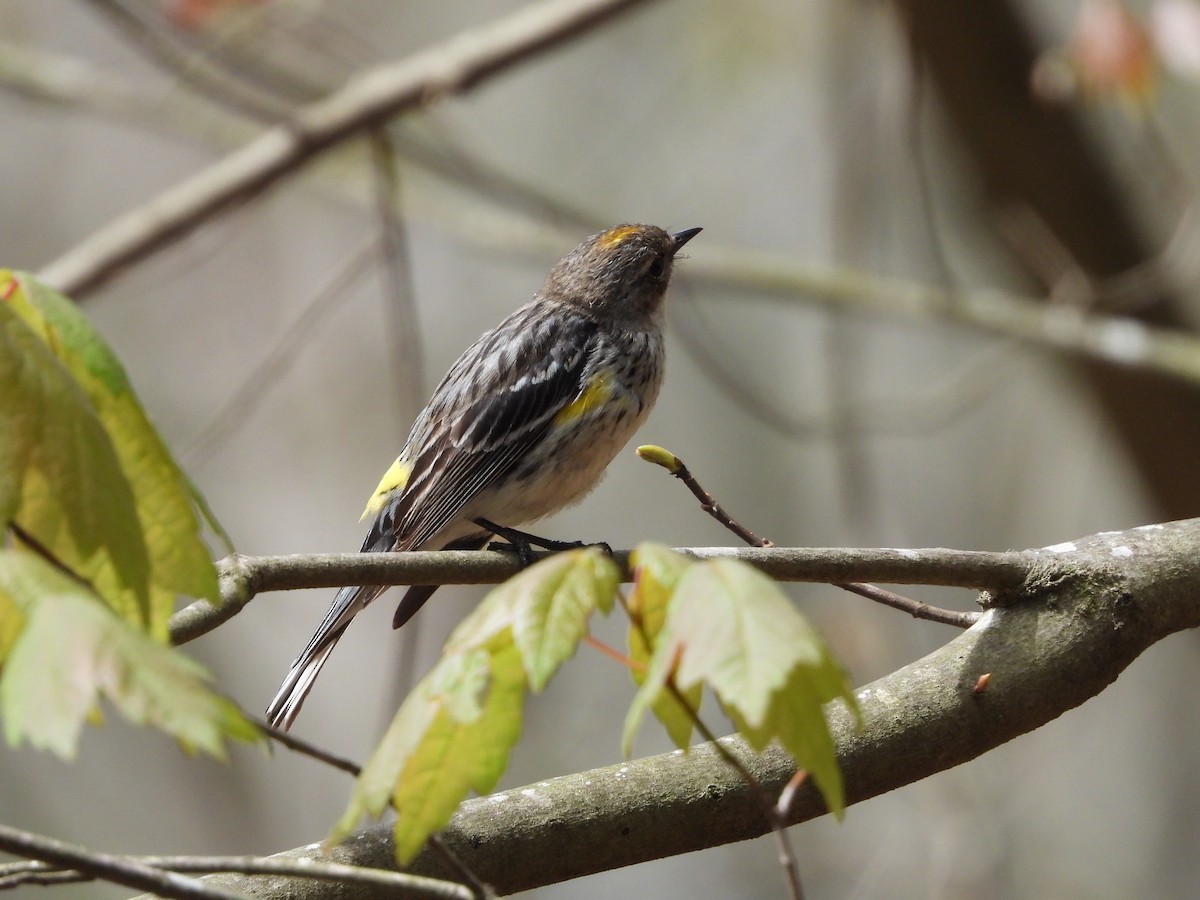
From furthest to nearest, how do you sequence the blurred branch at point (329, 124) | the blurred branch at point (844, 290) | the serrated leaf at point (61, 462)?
the blurred branch at point (844, 290), the blurred branch at point (329, 124), the serrated leaf at point (61, 462)

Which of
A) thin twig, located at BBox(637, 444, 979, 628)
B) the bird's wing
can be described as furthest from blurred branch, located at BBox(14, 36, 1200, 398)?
thin twig, located at BBox(637, 444, 979, 628)

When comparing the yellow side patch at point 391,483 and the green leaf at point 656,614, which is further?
the yellow side patch at point 391,483

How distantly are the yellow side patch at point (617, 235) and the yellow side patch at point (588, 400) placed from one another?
844mm

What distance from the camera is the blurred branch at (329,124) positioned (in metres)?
5.80

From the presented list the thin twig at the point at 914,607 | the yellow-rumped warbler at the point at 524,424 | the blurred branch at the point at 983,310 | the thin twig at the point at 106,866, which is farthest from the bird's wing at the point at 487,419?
the thin twig at the point at 106,866

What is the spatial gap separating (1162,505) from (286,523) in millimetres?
6006

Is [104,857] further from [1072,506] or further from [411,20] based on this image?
[411,20]

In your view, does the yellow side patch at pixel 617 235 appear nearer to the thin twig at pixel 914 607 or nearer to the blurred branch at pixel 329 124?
the blurred branch at pixel 329 124

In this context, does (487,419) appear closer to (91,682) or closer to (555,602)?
(555,602)

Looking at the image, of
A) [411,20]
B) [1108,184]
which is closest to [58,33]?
[411,20]

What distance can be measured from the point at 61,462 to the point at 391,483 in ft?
9.81

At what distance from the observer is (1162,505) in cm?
634

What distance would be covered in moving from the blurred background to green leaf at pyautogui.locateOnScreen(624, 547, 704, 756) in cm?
275

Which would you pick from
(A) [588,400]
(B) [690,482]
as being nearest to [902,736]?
(B) [690,482]
